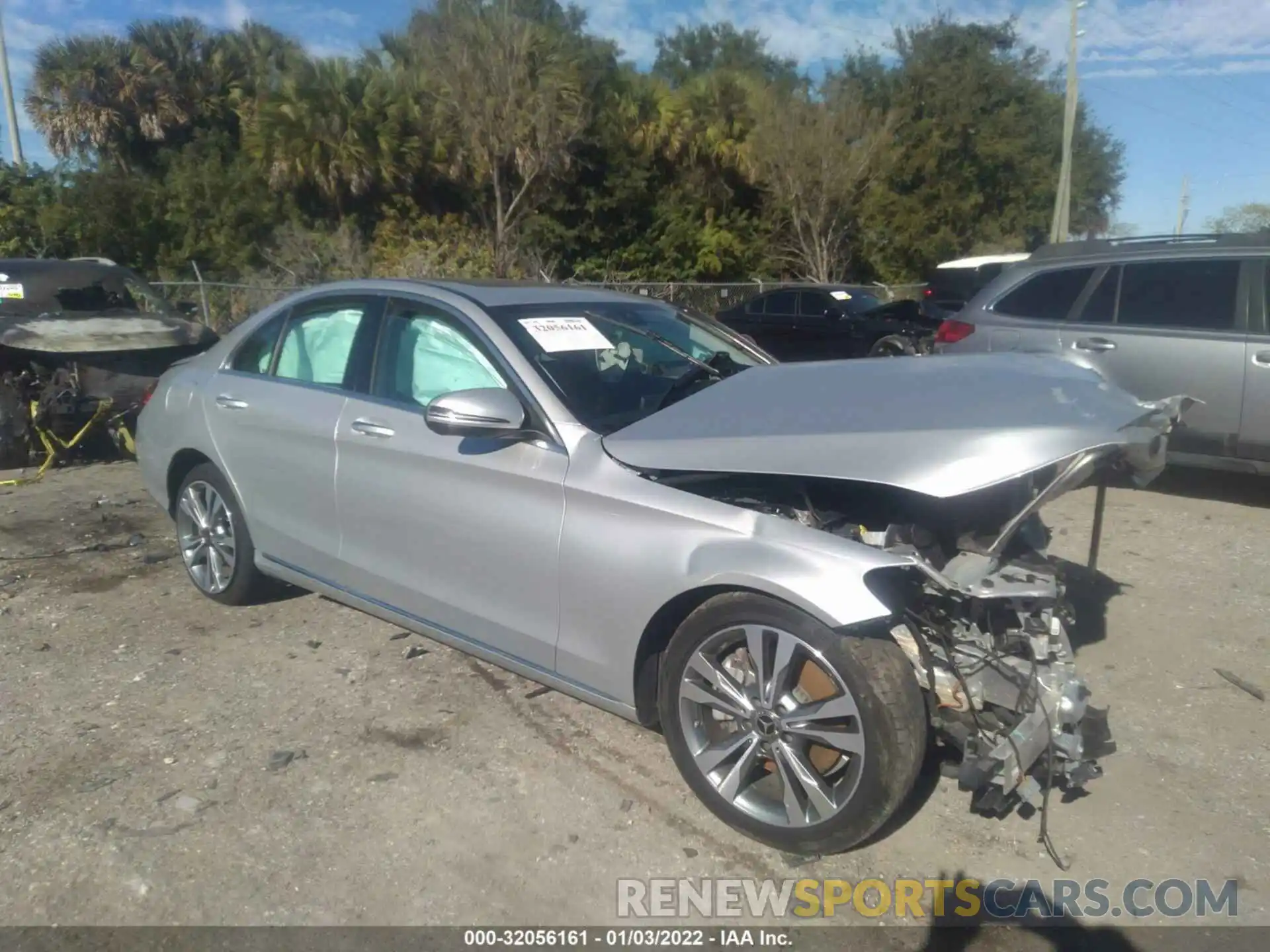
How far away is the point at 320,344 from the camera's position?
4.86 metres

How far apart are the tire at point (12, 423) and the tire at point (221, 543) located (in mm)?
4099

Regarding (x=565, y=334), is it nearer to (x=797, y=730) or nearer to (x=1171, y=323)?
(x=797, y=730)

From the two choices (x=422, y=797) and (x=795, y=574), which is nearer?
(x=795, y=574)

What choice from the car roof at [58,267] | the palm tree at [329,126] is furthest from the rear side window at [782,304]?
the palm tree at [329,126]

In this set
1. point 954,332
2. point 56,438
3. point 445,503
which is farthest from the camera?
point 56,438

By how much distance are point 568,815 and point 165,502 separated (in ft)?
10.5

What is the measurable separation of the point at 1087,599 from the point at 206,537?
A: 440cm

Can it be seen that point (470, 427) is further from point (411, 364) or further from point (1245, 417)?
point (1245, 417)

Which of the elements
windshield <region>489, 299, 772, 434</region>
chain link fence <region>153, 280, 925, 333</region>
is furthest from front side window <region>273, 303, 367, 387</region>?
chain link fence <region>153, 280, 925, 333</region>

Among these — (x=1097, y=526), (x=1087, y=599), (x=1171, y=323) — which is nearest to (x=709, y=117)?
(x=1171, y=323)

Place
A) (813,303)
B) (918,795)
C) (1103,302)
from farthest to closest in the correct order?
1. (813,303)
2. (1103,302)
3. (918,795)

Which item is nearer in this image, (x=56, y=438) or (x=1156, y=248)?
(x=1156, y=248)

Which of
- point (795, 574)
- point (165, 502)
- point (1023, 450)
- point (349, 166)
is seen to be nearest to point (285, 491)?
point (165, 502)

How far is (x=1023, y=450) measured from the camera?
119 inches
